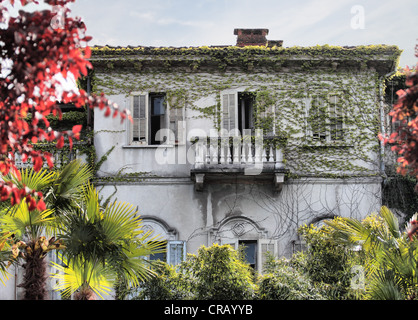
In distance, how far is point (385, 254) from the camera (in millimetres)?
10438

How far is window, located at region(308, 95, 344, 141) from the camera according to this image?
56.0 feet

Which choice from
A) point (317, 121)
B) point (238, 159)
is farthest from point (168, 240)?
point (317, 121)

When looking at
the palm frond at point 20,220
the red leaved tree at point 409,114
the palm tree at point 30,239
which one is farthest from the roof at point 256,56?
the red leaved tree at point 409,114

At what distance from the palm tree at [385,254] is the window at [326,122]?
552cm

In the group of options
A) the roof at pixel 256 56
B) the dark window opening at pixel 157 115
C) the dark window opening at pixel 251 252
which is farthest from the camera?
the dark window opening at pixel 157 115

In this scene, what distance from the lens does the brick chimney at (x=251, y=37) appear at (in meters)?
18.8

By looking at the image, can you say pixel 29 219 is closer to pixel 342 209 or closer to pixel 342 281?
pixel 342 281

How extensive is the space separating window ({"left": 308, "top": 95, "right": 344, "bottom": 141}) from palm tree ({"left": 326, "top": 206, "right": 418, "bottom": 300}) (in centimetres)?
552

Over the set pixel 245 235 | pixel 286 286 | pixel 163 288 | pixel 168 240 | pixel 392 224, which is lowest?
pixel 163 288

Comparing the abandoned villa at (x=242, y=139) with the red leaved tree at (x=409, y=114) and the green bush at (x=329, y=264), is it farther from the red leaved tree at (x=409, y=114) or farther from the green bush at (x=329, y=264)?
the red leaved tree at (x=409, y=114)

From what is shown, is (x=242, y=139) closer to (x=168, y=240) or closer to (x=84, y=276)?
(x=168, y=240)

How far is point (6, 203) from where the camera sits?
1009cm

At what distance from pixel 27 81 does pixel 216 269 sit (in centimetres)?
628

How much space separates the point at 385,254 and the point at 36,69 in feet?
24.0
